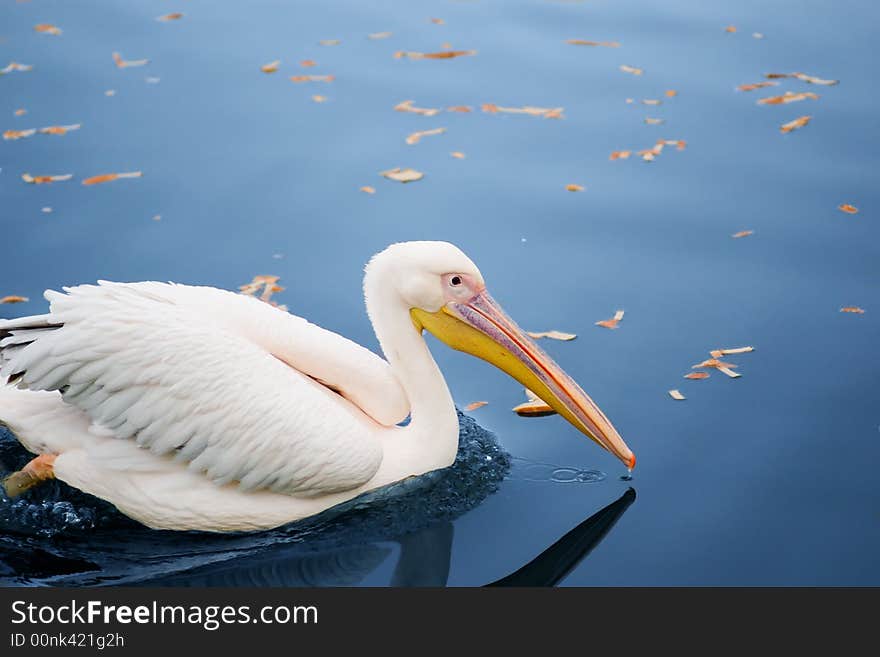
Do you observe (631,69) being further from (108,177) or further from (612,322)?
(108,177)

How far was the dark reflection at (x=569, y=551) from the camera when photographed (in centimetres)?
426

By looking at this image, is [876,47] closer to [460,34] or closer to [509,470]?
[460,34]

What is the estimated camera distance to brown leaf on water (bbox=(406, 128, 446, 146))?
25.0 ft

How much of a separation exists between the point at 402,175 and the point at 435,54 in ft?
6.01

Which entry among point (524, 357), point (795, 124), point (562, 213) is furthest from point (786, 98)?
point (524, 357)

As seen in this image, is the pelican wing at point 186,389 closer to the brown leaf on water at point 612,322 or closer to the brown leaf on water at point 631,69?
the brown leaf on water at point 612,322

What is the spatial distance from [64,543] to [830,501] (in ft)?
9.78

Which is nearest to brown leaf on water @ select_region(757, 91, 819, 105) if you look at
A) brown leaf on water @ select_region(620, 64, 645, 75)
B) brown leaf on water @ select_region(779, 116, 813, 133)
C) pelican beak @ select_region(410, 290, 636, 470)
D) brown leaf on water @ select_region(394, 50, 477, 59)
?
brown leaf on water @ select_region(779, 116, 813, 133)

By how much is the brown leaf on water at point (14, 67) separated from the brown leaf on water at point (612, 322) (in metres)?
4.70

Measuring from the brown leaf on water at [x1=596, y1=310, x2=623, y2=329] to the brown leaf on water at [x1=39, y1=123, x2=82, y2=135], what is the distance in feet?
12.3

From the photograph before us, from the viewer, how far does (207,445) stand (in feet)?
14.2

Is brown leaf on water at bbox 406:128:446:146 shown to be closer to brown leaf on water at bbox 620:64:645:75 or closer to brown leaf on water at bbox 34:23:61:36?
brown leaf on water at bbox 620:64:645:75

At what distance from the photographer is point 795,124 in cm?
786

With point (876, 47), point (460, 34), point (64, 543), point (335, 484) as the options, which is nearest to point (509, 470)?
point (335, 484)
